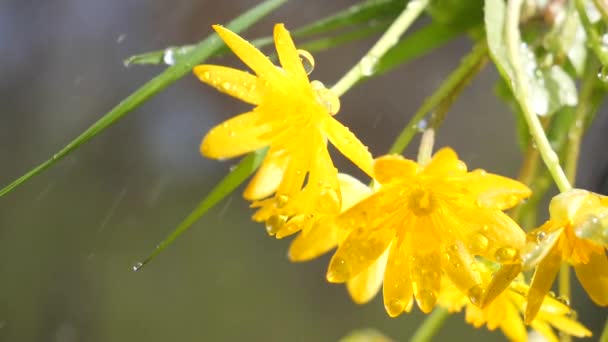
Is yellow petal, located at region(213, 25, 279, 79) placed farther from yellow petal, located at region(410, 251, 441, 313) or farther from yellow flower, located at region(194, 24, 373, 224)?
yellow petal, located at region(410, 251, 441, 313)

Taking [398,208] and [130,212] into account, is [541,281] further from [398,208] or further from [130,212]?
[130,212]

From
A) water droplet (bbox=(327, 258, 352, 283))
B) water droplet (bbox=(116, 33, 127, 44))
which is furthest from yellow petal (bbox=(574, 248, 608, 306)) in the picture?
water droplet (bbox=(116, 33, 127, 44))

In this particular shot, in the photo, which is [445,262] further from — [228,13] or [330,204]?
[228,13]

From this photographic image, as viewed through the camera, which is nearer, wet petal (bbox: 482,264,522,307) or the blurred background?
wet petal (bbox: 482,264,522,307)

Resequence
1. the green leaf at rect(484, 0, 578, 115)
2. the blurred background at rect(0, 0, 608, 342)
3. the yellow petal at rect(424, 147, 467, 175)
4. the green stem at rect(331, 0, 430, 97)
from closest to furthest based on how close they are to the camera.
Answer: 1. the yellow petal at rect(424, 147, 467, 175)
2. the green stem at rect(331, 0, 430, 97)
3. the green leaf at rect(484, 0, 578, 115)
4. the blurred background at rect(0, 0, 608, 342)

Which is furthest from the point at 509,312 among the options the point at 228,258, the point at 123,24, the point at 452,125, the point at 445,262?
the point at 123,24

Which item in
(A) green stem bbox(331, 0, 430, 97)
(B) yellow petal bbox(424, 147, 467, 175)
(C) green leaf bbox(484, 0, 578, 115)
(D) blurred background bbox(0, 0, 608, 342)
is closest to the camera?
(B) yellow petal bbox(424, 147, 467, 175)

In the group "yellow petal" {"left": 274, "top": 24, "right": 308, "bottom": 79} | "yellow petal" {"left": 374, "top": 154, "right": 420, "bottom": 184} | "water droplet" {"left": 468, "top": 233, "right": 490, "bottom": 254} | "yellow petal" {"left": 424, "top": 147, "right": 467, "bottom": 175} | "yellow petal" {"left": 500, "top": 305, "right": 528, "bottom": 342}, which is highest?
"yellow petal" {"left": 274, "top": 24, "right": 308, "bottom": 79}

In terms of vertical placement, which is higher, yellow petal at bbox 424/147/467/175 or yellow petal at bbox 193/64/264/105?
yellow petal at bbox 193/64/264/105
